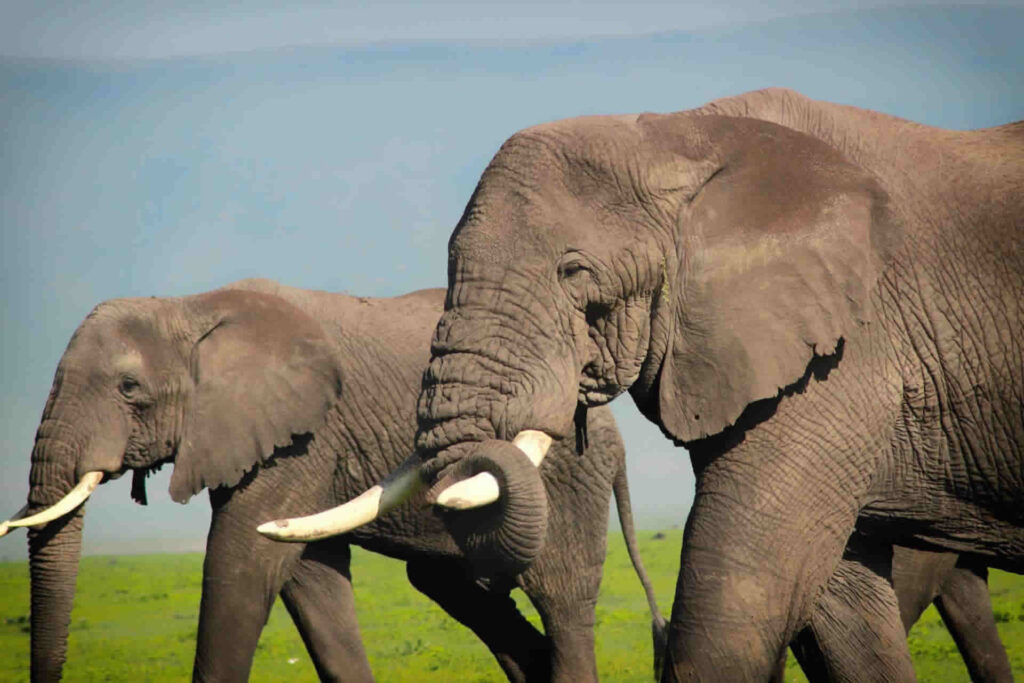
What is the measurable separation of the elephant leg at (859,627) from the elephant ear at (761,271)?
1.15m

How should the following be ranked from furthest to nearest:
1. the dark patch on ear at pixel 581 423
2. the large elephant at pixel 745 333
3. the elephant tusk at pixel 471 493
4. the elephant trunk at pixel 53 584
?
the elephant trunk at pixel 53 584, the dark patch on ear at pixel 581 423, the large elephant at pixel 745 333, the elephant tusk at pixel 471 493

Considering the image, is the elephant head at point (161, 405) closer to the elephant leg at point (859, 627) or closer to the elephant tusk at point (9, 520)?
the elephant tusk at point (9, 520)

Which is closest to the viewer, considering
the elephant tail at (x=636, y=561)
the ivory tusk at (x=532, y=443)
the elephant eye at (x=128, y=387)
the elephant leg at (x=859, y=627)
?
the ivory tusk at (x=532, y=443)

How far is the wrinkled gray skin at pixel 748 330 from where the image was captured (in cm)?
407

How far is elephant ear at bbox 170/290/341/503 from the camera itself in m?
7.95

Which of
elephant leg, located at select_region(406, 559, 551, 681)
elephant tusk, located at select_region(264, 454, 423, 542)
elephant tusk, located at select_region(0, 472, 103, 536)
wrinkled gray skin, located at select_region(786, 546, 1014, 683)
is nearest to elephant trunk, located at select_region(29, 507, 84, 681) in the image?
elephant tusk, located at select_region(0, 472, 103, 536)

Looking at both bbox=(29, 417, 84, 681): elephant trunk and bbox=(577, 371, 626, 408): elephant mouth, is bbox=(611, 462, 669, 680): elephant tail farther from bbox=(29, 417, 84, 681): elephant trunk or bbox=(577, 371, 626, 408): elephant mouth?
bbox=(577, 371, 626, 408): elephant mouth

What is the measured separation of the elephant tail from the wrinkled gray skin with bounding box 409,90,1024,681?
4.09 m

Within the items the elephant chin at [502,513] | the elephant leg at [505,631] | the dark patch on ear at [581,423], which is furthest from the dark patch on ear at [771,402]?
the elephant leg at [505,631]

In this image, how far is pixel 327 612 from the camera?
8.12 m

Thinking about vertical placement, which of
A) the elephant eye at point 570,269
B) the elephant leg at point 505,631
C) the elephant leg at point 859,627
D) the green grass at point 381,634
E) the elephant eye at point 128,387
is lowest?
the green grass at point 381,634

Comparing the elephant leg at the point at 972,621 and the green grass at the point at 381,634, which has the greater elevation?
the elephant leg at the point at 972,621

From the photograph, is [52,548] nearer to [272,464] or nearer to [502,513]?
[272,464]

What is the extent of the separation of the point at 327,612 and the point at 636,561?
5.98 ft
